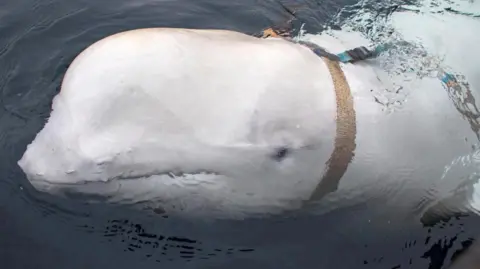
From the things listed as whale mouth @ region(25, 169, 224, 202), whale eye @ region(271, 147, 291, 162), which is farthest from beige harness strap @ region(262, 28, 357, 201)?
whale mouth @ region(25, 169, 224, 202)

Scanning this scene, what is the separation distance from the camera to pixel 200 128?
312cm

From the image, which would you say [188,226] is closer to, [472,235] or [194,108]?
[194,108]

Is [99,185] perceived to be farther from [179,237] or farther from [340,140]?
[340,140]

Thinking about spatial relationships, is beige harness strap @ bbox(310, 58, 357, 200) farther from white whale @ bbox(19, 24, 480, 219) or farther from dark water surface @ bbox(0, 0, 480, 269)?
dark water surface @ bbox(0, 0, 480, 269)

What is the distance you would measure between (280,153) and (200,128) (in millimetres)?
436

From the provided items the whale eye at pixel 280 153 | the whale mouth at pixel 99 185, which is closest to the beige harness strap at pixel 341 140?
the whale eye at pixel 280 153

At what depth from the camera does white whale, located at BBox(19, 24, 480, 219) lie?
3.07m

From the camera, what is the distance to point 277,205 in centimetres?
343

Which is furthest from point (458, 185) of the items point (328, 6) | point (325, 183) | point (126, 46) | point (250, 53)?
point (328, 6)

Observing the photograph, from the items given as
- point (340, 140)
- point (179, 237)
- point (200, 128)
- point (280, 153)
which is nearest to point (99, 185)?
point (200, 128)

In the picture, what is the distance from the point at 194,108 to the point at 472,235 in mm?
2099

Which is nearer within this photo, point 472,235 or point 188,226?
point 188,226

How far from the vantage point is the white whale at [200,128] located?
3070 mm

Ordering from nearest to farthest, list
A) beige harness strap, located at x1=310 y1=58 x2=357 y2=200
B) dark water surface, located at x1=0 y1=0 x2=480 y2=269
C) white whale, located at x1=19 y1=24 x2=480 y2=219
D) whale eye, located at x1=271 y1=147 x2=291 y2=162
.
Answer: white whale, located at x1=19 y1=24 x2=480 y2=219 → whale eye, located at x1=271 y1=147 x2=291 y2=162 → beige harness strap, located at x1=310 y1=58 x2=357 y2=200 → dark water surface, located at x1=0 y1=0 x2=480 y2=269
